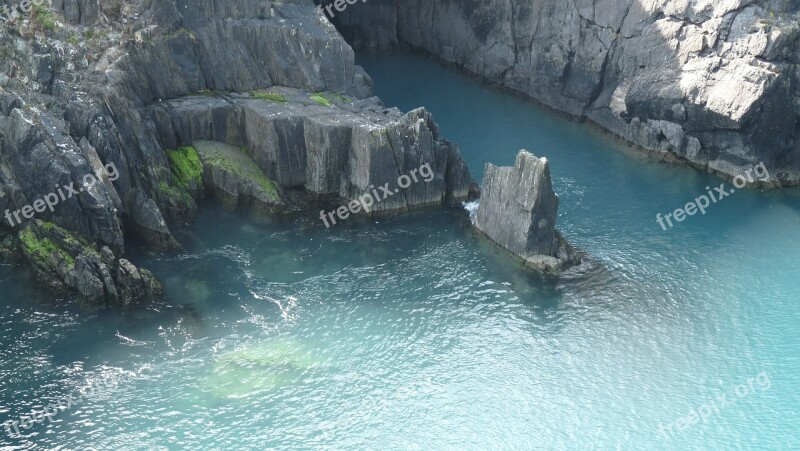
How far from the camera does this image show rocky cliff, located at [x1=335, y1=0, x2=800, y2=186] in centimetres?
4481

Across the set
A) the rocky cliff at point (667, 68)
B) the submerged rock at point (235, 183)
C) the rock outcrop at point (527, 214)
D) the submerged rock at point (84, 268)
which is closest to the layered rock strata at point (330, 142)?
the submerged rock at point (235, 183)

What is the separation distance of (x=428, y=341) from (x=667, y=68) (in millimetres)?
23117

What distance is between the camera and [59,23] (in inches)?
1651

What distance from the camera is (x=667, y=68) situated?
4816 cm

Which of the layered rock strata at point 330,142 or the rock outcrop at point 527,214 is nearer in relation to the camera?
the rock outcrop at point 527,214

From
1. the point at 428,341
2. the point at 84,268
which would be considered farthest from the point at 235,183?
the point at 428,341

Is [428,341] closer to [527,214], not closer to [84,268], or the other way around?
[527,214]

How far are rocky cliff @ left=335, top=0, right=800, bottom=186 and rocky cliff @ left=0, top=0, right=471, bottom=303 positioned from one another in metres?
12.7

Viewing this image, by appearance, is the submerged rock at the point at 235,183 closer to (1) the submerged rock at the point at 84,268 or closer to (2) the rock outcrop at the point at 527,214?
(1) the submerged rock at the point at 84,268

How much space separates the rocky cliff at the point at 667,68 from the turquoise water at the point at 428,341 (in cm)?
493

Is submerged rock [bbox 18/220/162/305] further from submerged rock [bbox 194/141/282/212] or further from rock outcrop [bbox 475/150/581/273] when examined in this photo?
rock outcrop [bbox 475/150/581/273]

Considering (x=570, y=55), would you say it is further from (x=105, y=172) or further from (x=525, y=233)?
(x=105, y=172)

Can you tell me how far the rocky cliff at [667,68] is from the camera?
44.8 metres

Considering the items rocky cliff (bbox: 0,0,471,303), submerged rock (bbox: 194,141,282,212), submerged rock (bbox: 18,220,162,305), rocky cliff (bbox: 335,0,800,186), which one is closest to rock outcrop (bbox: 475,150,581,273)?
→ rocky cliff (bbox: 0,0,471,303)
